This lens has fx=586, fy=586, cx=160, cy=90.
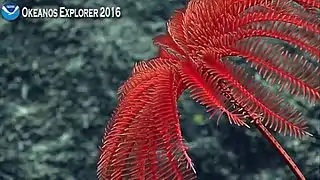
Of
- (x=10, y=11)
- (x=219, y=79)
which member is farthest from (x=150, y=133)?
(x=10, y=11)

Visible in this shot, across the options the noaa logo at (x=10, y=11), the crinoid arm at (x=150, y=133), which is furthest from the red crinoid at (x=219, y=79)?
the noaa logo at (x=10, y=11)

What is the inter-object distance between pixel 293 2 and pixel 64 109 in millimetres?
1549

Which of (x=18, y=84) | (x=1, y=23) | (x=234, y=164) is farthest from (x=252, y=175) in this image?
(x=1, y=23)

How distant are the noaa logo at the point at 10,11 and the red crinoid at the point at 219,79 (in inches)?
57.7

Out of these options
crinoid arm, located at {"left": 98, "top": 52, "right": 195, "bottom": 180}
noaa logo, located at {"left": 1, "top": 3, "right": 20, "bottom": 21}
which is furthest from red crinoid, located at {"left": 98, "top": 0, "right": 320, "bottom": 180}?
noaa logo, located at {"left": 1, "top": 3, "right": 20, "bottom": 21}

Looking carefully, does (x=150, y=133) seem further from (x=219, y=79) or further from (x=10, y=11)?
(x=10, y=11)

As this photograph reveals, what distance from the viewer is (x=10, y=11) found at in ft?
7.50

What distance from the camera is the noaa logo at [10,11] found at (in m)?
2.28

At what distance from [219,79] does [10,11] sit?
163 centimetres

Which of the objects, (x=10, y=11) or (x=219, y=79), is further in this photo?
(x=10, y=11)

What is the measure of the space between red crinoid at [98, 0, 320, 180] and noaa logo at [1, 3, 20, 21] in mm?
1466

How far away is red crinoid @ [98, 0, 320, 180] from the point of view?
798 millimetres

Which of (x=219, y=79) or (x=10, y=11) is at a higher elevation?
(x=10, y=11)

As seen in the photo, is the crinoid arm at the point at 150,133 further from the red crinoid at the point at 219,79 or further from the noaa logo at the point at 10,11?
the noaa logo at the point at 10,11
